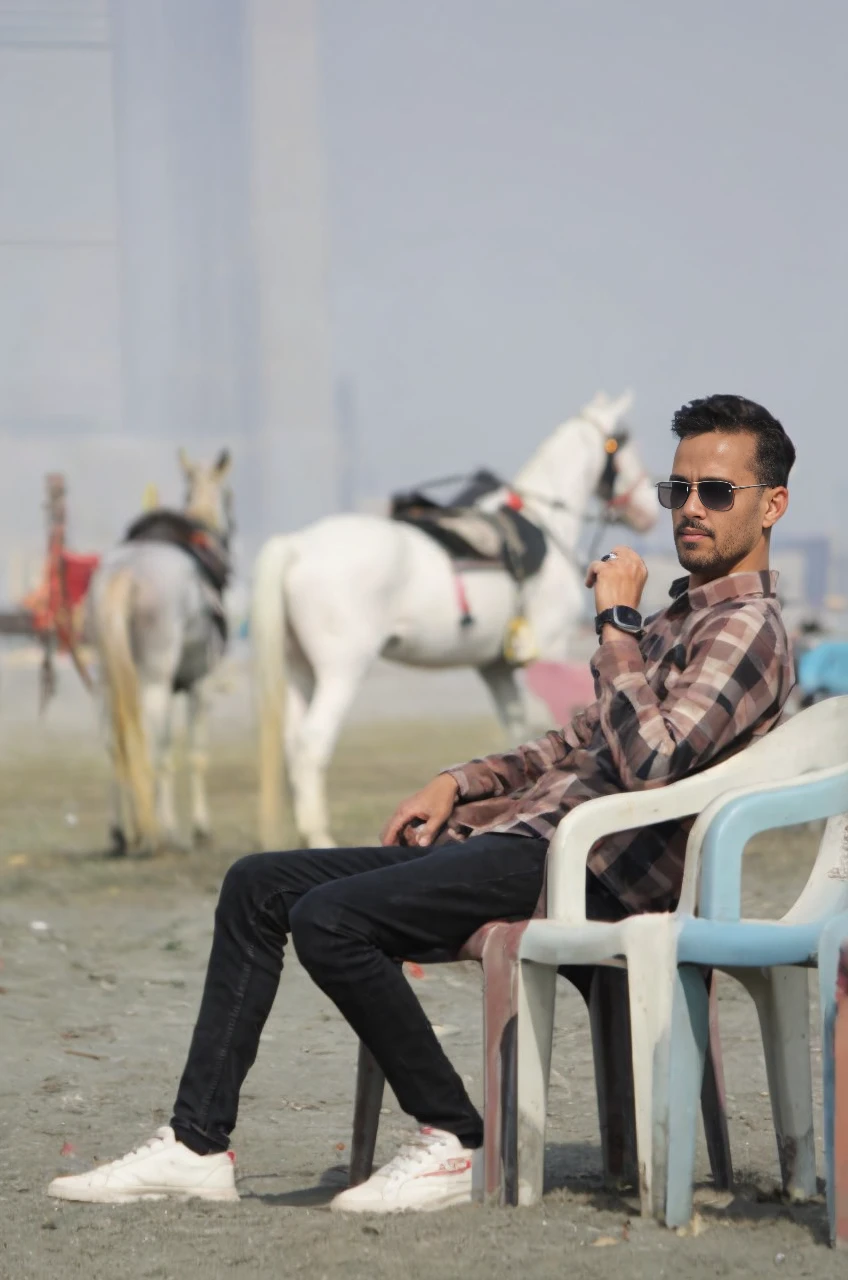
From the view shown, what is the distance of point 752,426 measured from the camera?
2.89m

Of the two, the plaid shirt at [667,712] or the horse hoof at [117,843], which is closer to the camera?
the plaid shirt at [667,712]

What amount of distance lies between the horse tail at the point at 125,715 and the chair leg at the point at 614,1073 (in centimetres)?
541

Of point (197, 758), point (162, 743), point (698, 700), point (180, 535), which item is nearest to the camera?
point (698, 700)

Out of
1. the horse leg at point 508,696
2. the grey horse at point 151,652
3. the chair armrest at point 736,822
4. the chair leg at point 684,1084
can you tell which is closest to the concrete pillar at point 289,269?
the grey horse at point 151,652

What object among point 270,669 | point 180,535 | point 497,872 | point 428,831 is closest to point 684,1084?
point 497,872

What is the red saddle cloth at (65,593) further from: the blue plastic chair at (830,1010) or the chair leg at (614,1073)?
the blue plastic chair at (830,1010)

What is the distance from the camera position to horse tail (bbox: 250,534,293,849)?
8.07m

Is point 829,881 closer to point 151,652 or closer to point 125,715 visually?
point 125,715

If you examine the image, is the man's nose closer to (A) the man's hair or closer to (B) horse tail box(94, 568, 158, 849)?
(A) the man's hair

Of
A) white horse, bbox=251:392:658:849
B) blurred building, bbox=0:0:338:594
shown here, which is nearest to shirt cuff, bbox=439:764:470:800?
white horse, bbox=251:392:658:849

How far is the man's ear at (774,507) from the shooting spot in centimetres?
289

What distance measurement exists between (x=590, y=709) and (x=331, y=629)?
5.44 m

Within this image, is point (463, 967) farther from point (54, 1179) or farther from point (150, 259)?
point (150, 259)

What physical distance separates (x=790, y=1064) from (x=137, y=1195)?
40.3 inches
